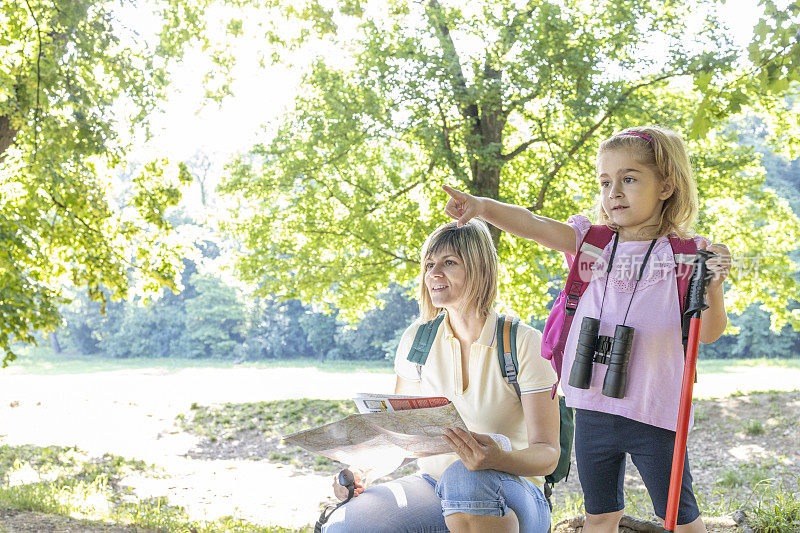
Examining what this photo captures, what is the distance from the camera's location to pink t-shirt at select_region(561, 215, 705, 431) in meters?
2.21

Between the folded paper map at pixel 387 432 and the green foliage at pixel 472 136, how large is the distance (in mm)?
7544

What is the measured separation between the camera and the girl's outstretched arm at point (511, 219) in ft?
7.23

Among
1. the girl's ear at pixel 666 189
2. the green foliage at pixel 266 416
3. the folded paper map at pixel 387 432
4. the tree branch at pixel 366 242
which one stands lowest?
the green foliage at pixel 266 416

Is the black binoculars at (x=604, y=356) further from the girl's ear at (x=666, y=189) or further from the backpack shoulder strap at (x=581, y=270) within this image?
the girl's ear at (x=666, y=189)

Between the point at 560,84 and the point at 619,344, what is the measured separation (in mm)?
8855

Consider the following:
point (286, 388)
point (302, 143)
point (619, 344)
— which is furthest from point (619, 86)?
point (286, 388)

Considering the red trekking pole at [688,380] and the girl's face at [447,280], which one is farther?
the girl's face at [447,280]

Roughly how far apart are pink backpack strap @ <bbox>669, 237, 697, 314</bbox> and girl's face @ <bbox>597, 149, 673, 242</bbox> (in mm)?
147

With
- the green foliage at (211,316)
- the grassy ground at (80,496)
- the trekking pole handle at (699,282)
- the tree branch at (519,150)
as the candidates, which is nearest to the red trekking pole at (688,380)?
the trekking pole handle at (699,282)

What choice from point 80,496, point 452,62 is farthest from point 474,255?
point 452,62

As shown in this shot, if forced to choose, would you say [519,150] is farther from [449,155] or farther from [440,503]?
[440,503]

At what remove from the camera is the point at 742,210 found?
1235 cm

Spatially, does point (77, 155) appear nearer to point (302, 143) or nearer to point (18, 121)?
point (18, 121)

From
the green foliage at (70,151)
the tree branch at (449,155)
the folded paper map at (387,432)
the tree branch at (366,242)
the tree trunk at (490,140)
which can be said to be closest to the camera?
the folded paper map at (387,432)
